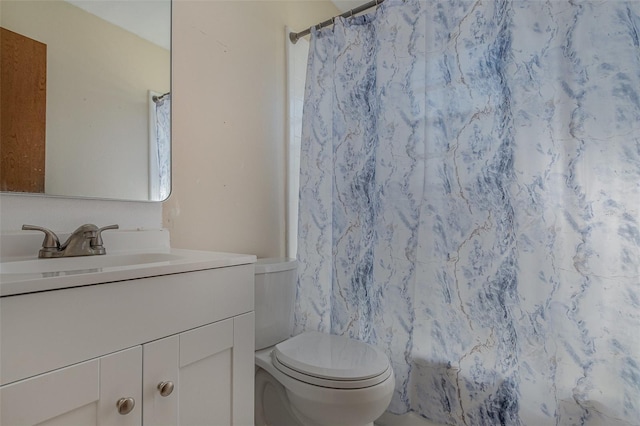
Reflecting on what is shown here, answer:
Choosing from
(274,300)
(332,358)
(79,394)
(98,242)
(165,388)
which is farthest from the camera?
(274,300)

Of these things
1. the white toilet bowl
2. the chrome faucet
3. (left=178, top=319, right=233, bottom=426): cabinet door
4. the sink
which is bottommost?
the white toilet bowl

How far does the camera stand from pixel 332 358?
115 centimetres

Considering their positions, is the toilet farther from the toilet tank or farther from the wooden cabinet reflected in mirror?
the wooden cabinet reflected in mirror

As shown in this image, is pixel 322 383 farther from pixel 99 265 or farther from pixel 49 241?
pixel 49 241

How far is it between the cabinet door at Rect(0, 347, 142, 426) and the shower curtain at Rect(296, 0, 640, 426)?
964mm

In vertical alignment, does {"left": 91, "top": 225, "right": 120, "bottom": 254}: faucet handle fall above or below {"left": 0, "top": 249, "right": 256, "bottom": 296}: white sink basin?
above

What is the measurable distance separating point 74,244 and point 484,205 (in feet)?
4.27

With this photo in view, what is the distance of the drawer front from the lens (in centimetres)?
50

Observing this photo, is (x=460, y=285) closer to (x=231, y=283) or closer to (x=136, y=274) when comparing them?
(x=231, y=283)

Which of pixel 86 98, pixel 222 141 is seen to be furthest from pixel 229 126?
pixel 86 98

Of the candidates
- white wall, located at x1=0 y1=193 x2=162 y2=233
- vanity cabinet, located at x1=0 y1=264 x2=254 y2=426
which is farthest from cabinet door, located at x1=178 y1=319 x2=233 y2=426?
white wall, located at x1=0 y1=193 x2=162 y2=233

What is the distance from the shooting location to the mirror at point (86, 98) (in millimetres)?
871

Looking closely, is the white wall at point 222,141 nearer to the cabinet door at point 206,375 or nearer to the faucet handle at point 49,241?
the faucet handle at point 49,241

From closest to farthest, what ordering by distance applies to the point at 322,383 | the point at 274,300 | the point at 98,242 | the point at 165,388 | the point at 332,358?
1. the point at 165,388
2. the point at 98,242
3. the point at 322,383
4. the point at 332,358
5. the point at 274,300
